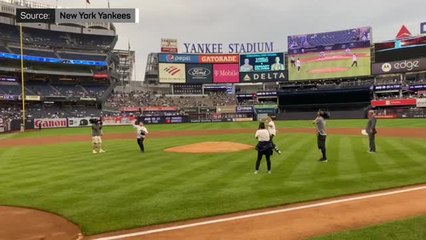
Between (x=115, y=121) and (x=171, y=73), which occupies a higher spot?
(x=171, y=73)

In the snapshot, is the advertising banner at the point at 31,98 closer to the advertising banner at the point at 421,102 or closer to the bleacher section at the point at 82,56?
the bleacher section at the point at 82,56

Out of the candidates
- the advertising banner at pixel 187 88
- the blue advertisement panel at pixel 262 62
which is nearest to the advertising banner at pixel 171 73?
A: the advertising banner at pixel 187 88

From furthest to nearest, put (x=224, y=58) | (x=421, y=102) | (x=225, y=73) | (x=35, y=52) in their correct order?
1. (x=225, y=73)
2. (x=224, y=58)
3. (x=35, y=52)
4. (x=421, y=102)

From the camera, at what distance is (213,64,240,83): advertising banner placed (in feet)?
273

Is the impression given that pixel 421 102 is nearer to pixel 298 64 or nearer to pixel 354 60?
pixel 354 60

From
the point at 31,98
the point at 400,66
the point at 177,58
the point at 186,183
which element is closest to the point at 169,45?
the point at 177,58

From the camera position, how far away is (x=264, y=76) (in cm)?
8162

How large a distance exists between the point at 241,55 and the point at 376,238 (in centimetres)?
7837

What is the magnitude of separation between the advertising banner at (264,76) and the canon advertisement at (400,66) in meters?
17.3

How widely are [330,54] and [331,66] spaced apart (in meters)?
2.36

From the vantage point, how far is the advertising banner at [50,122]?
207ft

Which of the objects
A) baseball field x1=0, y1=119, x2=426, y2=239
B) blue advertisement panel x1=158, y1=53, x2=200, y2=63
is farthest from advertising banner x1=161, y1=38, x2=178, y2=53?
baseball field x1=0, y1=119, x2=426, y2=239

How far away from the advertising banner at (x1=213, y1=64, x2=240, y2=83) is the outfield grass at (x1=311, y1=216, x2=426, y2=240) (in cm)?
7678

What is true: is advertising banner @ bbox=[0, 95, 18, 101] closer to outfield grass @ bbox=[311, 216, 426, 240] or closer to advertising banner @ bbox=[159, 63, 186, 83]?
advertising banner @ bbox=[159, 63, 186, 83]
